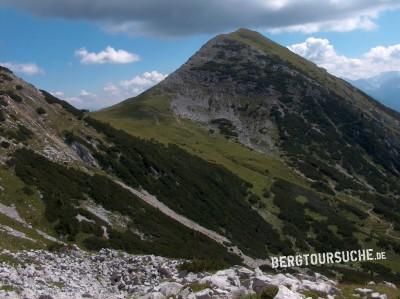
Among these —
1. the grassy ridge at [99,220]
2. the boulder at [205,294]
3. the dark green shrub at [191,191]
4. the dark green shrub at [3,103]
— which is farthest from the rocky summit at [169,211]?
the dark green shrub at [3,103]

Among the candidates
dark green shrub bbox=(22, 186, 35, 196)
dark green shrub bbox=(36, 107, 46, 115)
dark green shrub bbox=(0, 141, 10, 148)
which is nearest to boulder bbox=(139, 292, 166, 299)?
dark green shrub bbox=(22, 186, 35, 196)

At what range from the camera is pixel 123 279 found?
2702cm

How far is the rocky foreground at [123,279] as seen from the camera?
19.5 m

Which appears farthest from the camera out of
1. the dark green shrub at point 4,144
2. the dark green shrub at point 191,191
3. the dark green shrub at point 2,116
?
the dark green shrub at point 191,191

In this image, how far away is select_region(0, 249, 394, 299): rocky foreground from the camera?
64.0 feet

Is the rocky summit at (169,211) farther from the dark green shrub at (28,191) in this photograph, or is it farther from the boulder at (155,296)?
the dark green shrub at (28,191)

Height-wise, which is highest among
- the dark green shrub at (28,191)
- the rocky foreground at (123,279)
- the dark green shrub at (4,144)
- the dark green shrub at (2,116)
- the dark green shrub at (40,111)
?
the dark green shrub at (40,111)

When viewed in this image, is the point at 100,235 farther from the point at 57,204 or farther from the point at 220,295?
the point at 220,295

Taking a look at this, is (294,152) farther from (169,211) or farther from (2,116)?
(2,116)

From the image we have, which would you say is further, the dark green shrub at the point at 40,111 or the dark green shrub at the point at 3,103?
the dark green shrub at the point at 40,111

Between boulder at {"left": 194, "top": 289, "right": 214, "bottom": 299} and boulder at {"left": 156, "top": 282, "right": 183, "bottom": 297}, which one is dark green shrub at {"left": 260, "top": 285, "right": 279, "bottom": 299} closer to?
boulder at {"left": 194, "top": 289, "right": 214, "bottom": 299}

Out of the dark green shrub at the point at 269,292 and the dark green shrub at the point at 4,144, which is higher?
the dark green shrub at the point at 4,144

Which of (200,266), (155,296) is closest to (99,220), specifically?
(200,266)

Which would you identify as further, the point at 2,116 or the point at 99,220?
the point at 2,116
